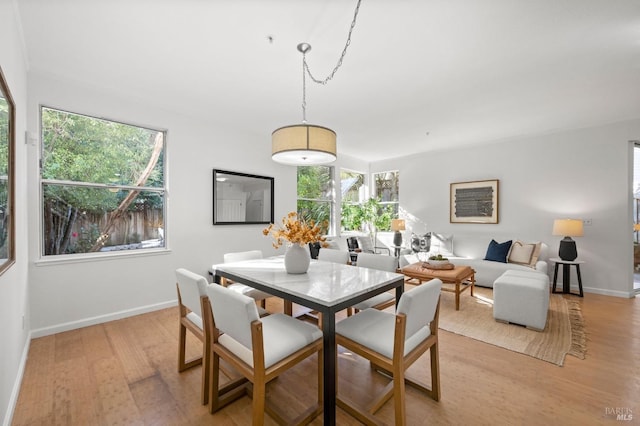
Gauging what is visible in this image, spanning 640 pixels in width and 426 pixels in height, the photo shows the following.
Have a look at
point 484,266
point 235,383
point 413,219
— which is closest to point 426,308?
point 235,383

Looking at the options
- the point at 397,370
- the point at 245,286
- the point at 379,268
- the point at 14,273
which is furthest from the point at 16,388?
the point at 379,268

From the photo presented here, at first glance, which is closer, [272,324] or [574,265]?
[272,324]

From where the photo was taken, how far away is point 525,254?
170 inches

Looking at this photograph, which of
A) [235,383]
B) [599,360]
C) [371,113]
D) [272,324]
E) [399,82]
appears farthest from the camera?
[371,113]

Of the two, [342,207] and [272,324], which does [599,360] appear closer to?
[272,324]

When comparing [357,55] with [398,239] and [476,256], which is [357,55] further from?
[476,256]

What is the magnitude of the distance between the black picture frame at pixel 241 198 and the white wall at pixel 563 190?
3.61 metres

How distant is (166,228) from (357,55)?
9.98ft

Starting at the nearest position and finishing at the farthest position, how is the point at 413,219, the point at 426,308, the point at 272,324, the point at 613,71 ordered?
the point at 426,308 < the point at 272,324 < the point at 613,71 < the point at 413,219

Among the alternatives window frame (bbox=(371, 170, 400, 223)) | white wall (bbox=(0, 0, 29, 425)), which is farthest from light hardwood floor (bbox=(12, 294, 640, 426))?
window frame (bbox=(371, 170, 400, 223))

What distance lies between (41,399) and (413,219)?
5.99 meters

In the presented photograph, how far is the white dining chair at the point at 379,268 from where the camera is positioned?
94.7 inches

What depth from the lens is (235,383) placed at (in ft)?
6.04

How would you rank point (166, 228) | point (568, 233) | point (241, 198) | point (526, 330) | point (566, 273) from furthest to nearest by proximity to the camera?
point (241, 198), point (566, 273), point (568, 233), point (166, 228), point (526, 330)
